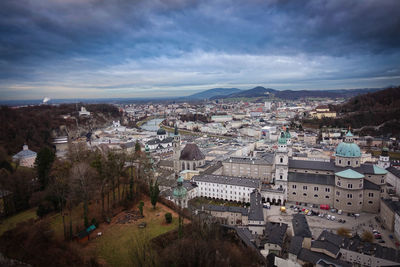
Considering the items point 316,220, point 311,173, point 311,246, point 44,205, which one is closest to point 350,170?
point 311,173

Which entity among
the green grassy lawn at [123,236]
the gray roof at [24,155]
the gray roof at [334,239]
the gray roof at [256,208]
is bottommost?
the gray roof at [334,239]

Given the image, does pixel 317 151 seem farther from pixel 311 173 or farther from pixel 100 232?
pixel 100 232

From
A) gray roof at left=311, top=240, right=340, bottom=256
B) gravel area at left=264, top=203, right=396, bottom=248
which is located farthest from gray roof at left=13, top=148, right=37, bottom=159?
gray roof at left=311, top=240, right=340, bottom=256

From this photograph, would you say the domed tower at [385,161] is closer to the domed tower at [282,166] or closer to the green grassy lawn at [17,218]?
the domed tower at [282,166]

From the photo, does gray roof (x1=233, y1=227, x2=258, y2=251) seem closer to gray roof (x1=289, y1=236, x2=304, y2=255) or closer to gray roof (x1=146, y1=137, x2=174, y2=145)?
gray roof (x1=289, y1=236, x2=304, y2=255)

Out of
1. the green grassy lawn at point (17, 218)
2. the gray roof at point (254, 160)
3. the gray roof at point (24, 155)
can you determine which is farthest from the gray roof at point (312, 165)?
the gray roof at point (24, 155)
